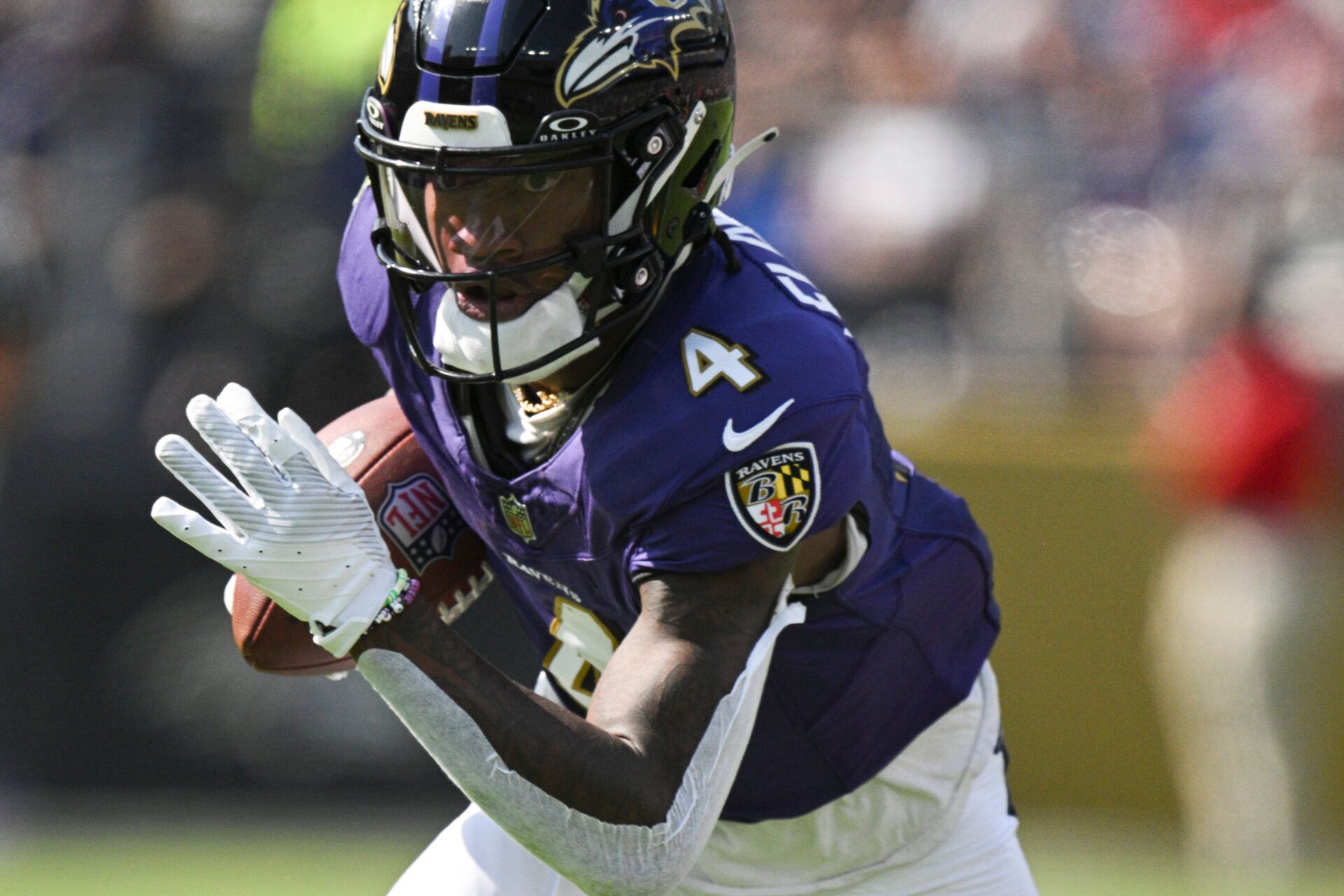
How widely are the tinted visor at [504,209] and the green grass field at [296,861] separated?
9.75 feet

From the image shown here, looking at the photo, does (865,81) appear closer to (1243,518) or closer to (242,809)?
(1243,518)

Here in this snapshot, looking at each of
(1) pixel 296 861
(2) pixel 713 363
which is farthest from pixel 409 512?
(1) pixel 296 861

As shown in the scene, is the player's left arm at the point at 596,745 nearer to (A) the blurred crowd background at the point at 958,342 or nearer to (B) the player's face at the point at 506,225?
(B) the player's face at the point at 506,225

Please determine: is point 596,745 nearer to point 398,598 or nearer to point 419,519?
point 398,598

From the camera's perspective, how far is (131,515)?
18.1 ft

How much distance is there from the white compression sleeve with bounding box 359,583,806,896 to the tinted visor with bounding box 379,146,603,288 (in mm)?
533

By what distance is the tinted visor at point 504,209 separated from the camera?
7.41ft

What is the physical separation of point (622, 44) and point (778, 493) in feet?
2.02

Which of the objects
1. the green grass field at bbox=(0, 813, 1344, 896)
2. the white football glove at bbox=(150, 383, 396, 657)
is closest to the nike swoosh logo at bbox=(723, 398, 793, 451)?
→ the white football glove at bbox=(150, 383, 396, 657)

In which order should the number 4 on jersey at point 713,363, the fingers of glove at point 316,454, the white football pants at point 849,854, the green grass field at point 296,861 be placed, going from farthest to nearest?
1. the green grass field at point 296,861
2. the white football pants at point 849,854
3. the number 4 on jersey at point 713,363
4. the fingers of glove at point 316,454

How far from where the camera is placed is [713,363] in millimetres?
2240

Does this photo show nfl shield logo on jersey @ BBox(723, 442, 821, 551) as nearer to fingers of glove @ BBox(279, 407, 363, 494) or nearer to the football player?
the football player

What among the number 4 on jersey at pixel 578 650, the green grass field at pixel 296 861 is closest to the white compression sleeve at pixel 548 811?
the number 4 on jersey at pixel 578 650

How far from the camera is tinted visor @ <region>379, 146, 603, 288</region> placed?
2260 millimetres
